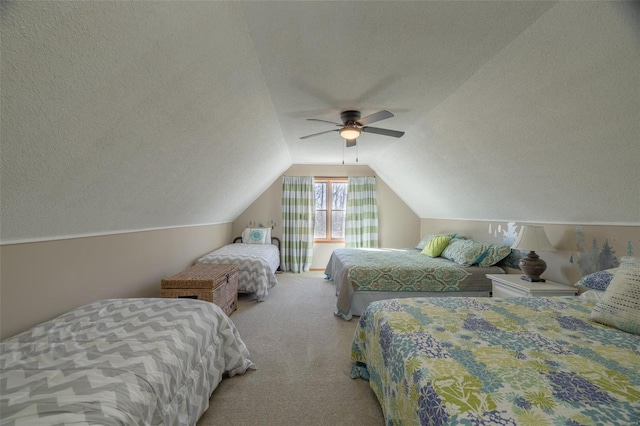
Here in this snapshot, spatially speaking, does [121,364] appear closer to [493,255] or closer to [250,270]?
[250,270]

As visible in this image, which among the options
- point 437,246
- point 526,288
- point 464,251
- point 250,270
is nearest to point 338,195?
point 437,246

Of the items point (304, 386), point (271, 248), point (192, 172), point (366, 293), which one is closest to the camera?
point (304, 386)

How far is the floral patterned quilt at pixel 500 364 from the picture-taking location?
86cm

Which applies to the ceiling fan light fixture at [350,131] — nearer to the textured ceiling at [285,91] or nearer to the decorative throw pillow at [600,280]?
the textured ceiling at [285,91]

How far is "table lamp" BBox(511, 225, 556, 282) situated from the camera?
8.04 feet

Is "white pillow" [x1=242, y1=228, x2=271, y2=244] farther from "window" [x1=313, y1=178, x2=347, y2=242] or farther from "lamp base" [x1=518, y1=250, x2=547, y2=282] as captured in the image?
"lamp base" [x1=518, y1=250, x2=547, y2=282]

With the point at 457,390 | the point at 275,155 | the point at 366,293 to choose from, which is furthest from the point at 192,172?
the point at 457,390

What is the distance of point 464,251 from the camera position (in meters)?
3.38

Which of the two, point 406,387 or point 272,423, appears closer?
point 406,387

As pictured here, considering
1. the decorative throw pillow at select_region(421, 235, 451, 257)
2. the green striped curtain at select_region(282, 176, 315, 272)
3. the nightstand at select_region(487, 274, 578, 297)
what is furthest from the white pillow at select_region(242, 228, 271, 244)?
the nightstand at select_region(487, 274, 578, 297)

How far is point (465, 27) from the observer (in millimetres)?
1503

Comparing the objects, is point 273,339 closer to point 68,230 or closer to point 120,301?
point 120,301

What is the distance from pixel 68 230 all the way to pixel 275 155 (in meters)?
2.70

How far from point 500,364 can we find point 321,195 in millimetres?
4853
